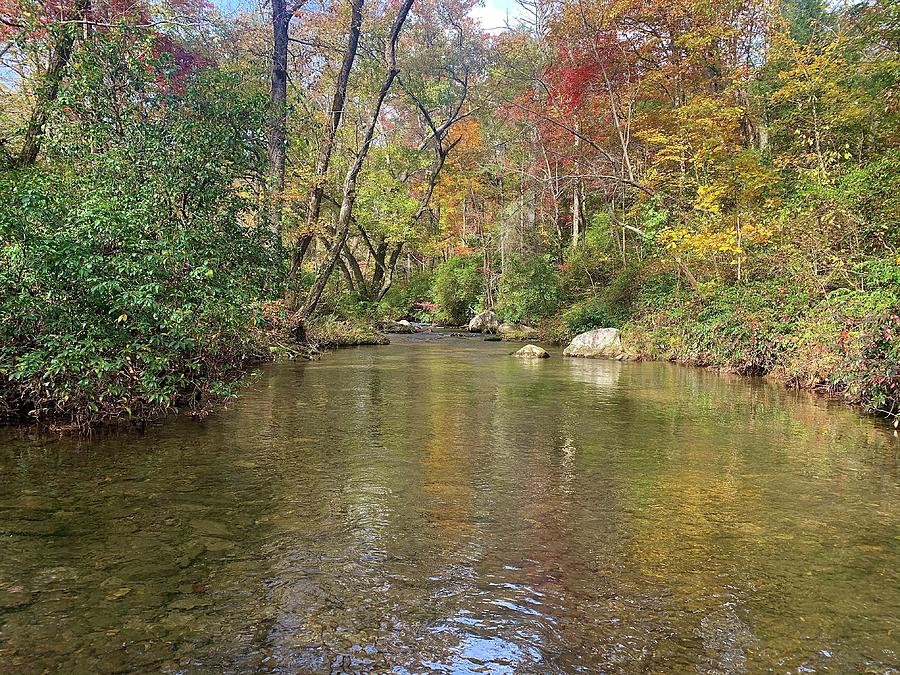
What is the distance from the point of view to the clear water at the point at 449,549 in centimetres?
248

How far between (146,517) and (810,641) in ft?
12.9

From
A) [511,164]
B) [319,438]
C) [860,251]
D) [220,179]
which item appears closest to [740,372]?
[860,251]

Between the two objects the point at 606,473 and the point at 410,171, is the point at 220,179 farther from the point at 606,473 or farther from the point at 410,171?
the point at 410,171

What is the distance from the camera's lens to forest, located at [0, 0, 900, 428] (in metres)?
5.96

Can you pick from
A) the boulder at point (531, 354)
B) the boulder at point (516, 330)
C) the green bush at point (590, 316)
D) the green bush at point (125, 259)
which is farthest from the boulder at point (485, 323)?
the green bush at point (125, 259)

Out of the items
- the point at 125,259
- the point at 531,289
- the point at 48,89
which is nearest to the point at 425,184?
the point at 531,289

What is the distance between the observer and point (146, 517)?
153 inches

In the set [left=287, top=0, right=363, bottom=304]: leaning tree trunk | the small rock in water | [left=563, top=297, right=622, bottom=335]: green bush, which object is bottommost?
the small rock in water

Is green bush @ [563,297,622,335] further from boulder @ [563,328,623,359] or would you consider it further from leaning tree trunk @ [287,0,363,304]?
leaning tree trunk @ [287,0,363,304]

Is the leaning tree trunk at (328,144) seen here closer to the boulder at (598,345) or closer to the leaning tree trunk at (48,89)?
the leaning tree trunk at (48,89)

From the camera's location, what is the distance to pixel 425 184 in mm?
28984

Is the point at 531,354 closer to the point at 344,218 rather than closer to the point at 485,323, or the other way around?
the point at 344,218

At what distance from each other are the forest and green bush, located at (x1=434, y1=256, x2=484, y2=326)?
9.3 inches

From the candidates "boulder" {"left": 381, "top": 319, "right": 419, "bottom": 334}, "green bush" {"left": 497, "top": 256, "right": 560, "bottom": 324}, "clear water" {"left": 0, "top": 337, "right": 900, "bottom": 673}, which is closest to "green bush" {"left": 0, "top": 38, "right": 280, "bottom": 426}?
"clear water" {"left": 0, "top": 337, "right": 900, "bottom": 673}
